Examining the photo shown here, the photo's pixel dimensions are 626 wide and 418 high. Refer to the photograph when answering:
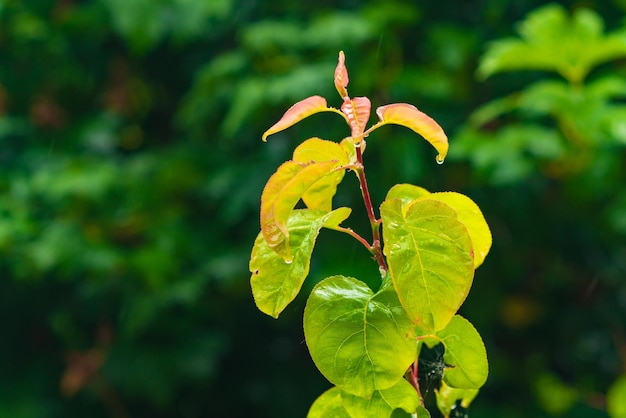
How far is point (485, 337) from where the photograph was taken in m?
1.69

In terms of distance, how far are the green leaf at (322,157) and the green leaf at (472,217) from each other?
1.9 inches

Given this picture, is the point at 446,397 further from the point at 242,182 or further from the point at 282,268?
the point at 242,182

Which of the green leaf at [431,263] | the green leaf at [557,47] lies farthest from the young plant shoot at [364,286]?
the green leaf at [557,47]

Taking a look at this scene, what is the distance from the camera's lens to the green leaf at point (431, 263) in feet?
1.04

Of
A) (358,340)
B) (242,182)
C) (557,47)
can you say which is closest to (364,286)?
(358,340)

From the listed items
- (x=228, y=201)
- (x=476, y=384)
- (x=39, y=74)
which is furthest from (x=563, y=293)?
(x=476, y=384)

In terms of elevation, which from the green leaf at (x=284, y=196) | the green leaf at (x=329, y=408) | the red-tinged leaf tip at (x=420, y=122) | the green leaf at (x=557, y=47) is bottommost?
the green leaf at (x=557, y=47)

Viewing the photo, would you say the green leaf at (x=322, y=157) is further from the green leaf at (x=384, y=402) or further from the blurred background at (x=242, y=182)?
the blurred background at (x=242, y=182)

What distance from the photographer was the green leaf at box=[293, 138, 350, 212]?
Result: 1.16ft

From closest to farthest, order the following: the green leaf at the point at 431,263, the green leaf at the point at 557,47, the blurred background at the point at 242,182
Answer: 1. the green leaf at the point at 431,263
2. the green leaf at the point at 557,47
3. the blurred background at the point at 242,182

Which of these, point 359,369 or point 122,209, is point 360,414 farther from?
point 122,209

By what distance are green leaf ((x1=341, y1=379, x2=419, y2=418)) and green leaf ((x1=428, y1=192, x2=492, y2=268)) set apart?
0.07 metres

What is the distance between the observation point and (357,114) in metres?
0.35

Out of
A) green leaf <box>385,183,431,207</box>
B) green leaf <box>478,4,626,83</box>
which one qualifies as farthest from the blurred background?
green leaf <box>385,183,431,207</box>
